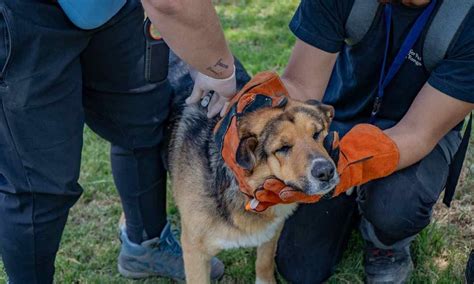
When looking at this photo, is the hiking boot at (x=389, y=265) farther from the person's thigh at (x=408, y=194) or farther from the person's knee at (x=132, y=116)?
the person's knee at (x=132, y=116)

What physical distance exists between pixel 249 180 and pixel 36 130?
2.92 ft

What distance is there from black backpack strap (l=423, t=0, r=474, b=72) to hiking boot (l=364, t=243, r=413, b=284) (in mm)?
1174

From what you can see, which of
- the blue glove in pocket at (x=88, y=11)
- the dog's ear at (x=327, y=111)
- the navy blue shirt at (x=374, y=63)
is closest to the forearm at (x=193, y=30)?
the blue glove in pocket at (x=88, y=11)

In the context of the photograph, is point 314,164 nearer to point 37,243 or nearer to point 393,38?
point 393,38

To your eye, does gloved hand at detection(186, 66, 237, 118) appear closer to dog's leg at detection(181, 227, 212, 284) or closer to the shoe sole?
dog's leg at detection(181, 227, 212, 284)

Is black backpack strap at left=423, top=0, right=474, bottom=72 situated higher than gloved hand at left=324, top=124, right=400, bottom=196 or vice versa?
black backpack strap at left=423, top=0, right=474, bottom=72

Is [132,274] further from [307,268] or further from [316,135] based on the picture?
[316,135]

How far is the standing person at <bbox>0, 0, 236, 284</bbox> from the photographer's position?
7.53 ft

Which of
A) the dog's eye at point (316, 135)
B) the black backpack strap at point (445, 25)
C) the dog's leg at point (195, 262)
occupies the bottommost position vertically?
the dog's leg at point (195, 262)

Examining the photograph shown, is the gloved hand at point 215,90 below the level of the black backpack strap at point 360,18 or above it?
below

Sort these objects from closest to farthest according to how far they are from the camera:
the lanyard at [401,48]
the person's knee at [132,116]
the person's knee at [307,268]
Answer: the lanyard at [401,48], the person's knee at [132,116], the person's knee at [307,268]

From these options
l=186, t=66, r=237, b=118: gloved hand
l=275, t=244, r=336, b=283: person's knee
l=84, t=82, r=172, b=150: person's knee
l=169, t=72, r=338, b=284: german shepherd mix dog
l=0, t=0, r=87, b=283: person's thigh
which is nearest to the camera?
l=0, t=0, r=87, b=283: person's thigh

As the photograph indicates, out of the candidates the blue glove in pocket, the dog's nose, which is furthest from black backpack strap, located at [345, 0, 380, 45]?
the blue glove in pocket

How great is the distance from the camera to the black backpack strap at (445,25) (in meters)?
2.65
